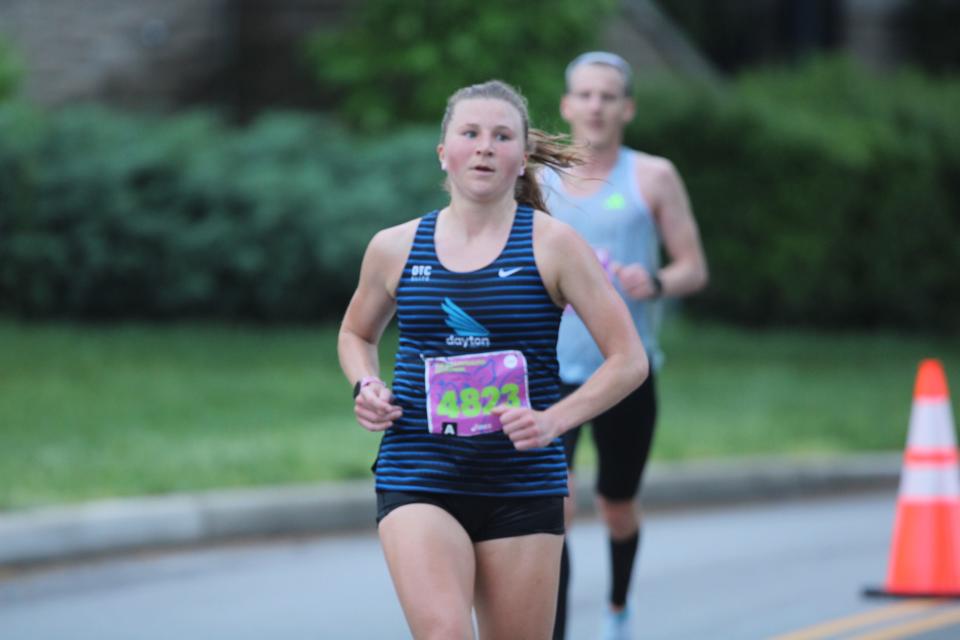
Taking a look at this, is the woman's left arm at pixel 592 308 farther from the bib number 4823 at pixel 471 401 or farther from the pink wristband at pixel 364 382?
the pink wristband at pixel 364 382

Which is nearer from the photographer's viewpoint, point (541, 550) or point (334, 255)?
point (541, 550)

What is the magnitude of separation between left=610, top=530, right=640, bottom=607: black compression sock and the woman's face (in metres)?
2.78

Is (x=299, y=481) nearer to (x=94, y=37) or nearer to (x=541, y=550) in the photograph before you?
(x=541, y=550)

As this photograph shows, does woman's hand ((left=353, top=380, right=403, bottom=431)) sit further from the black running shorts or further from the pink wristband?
the black running shorts

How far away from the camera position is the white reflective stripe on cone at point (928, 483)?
8336 mm

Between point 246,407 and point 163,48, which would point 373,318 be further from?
point 163,48

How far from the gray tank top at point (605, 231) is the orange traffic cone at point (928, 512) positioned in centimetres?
219

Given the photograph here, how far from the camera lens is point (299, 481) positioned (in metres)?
10.3

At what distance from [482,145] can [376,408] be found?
2.19ft

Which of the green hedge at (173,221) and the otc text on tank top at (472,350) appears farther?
the green hedge at (173,221)

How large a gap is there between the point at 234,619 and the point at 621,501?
6.01ft

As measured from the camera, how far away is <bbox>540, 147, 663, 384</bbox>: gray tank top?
6516 mm

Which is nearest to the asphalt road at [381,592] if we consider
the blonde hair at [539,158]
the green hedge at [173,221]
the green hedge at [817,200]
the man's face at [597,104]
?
the man's face at [597,104]

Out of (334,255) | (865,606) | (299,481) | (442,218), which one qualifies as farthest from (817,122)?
(442,218)
